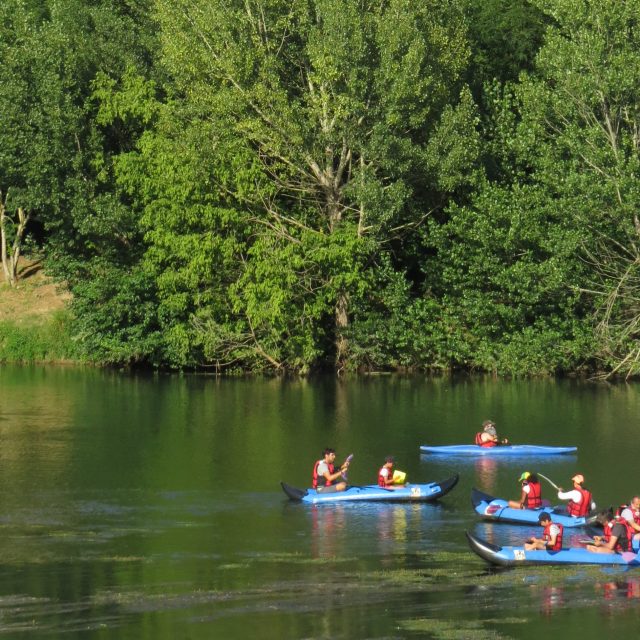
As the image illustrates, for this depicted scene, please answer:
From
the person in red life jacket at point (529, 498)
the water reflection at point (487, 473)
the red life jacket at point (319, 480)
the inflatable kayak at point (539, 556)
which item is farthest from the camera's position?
the water reflection at point (487, 473)

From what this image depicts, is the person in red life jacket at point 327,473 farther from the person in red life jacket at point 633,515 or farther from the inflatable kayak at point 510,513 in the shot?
the person in red life jacket at point 633,515

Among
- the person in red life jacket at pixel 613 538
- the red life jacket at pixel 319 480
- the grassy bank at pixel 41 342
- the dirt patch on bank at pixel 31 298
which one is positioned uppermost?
the dirt patch on bank at pixel 31 298

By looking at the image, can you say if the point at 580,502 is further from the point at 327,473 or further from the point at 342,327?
the point at 342,327

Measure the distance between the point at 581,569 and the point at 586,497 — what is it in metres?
3.77

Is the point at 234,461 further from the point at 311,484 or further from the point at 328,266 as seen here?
the point at 328,266

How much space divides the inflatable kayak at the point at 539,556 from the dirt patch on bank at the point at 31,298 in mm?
41078

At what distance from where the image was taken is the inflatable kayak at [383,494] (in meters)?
32.8

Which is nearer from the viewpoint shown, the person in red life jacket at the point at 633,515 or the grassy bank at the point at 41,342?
the person in red life jacket at the point at 633,515

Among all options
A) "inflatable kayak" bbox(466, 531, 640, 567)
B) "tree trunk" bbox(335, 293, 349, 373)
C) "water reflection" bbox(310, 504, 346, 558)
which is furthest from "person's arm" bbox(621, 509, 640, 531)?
"tree trunk" bbox(335, 293, 349, 373)

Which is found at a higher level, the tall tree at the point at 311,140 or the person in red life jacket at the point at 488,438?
the tall tree at the point at 311,140

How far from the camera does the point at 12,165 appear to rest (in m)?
60.7

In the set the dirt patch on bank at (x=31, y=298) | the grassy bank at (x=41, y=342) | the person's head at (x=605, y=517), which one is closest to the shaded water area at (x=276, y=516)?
the person's head at (x=605, y=517)

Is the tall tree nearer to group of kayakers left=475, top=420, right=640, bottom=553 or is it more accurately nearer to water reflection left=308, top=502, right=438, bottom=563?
water reflection left=308, top=502, right=438, bottom=563

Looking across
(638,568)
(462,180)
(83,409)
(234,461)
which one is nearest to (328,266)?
(462,180)
